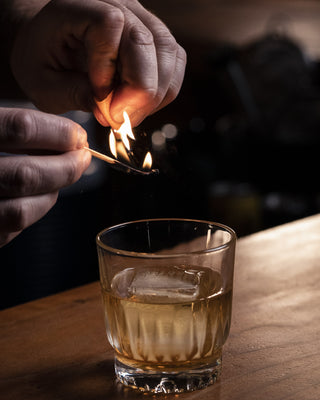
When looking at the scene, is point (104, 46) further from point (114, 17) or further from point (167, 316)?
point (167, 316)

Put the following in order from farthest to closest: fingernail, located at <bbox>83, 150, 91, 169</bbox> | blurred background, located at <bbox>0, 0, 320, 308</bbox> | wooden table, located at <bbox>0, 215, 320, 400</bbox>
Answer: blurred background, located at <bbox>0, 0, 320, 308</bbox>, fingernail, located at <bbox>83, 150, 91, 169</bbox>, wooden table, located at <bbox>0, 215, 320, 400</bbox>

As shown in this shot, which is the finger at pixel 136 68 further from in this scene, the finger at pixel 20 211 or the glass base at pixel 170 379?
the glass base at pixel 170 379

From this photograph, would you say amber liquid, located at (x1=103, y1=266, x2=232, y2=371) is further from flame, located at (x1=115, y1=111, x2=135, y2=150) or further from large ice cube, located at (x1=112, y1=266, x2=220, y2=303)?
flame, located at (x1=115, y1=111, x2=135, y2=150)

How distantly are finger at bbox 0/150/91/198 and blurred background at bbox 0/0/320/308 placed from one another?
1.18 m

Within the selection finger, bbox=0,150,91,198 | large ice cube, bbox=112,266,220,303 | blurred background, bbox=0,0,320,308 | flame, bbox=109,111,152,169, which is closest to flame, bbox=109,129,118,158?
flame, bbox=109,111,152,169

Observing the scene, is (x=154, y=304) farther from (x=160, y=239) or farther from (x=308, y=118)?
(x=308, y=118)

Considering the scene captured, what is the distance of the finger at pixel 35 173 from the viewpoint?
63 cm

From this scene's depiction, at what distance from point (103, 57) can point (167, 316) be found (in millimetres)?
442

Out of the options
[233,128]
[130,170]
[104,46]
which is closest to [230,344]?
[130,170]

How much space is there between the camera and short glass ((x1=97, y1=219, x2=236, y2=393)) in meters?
0.61

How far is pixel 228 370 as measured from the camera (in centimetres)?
→ 64

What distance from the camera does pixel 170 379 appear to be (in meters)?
0.61

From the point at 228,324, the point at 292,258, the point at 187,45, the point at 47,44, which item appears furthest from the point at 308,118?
the point at 228,324

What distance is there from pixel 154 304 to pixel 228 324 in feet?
0.38
